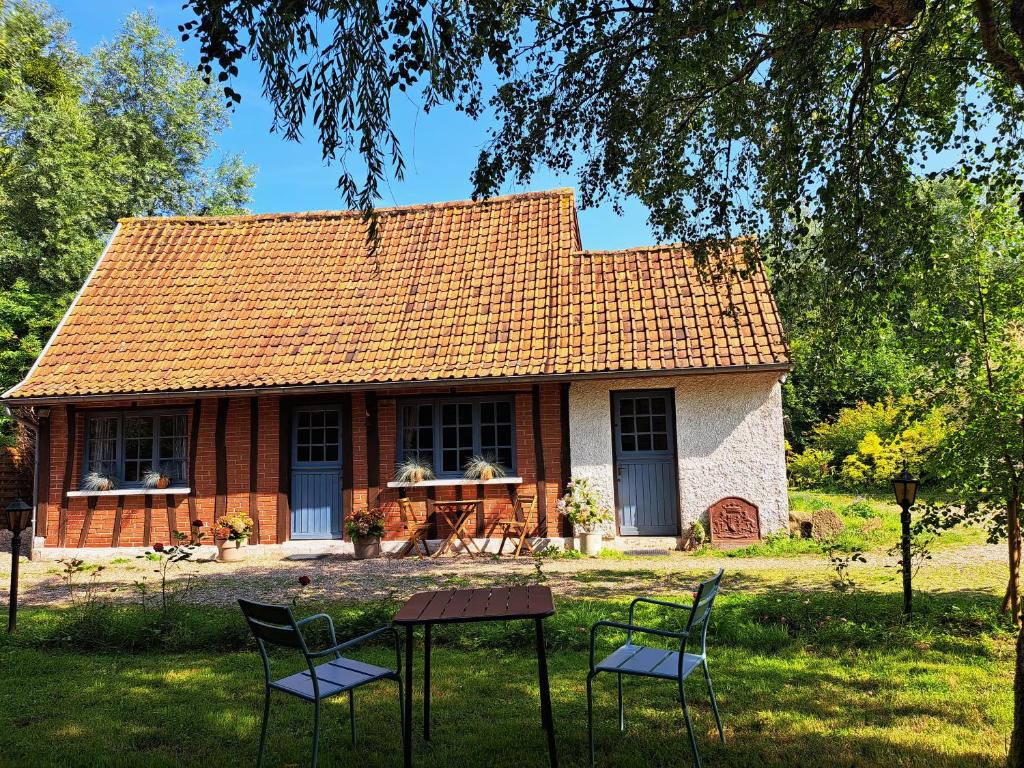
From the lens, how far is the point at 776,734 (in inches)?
160

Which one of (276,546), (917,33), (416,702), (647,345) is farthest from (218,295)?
(917,33)

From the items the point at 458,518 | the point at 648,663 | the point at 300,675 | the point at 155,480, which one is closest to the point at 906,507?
the point at 648,663

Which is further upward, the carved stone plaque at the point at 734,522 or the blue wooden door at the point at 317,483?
the blue wooden door at the point at 317,483

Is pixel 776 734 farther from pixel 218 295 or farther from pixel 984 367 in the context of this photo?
pixel 218 295

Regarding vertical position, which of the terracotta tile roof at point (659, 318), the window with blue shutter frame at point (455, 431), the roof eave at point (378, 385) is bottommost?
the window with blue shutter frame at point (455, 431)

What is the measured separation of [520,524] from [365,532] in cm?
244

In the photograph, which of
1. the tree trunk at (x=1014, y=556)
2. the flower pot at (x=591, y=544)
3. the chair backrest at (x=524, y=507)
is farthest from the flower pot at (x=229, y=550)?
the tree trunk at (x=1014, y=556)

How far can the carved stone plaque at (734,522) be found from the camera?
11.2 m

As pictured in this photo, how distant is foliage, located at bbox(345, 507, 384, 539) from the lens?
36.9 ft

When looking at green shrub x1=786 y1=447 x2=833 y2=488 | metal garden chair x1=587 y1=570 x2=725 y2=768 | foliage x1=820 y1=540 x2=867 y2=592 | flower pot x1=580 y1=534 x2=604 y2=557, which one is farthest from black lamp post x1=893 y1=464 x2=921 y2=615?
green shrub x1=786 y1=447 x2=833 y2=488

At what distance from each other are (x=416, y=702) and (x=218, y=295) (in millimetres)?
11023

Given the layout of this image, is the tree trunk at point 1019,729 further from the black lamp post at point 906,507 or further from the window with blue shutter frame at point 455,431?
the window with blue shutter frame at point 455,431

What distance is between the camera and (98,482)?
1213cm

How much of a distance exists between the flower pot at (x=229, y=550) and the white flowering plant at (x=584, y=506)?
5.25 metres
